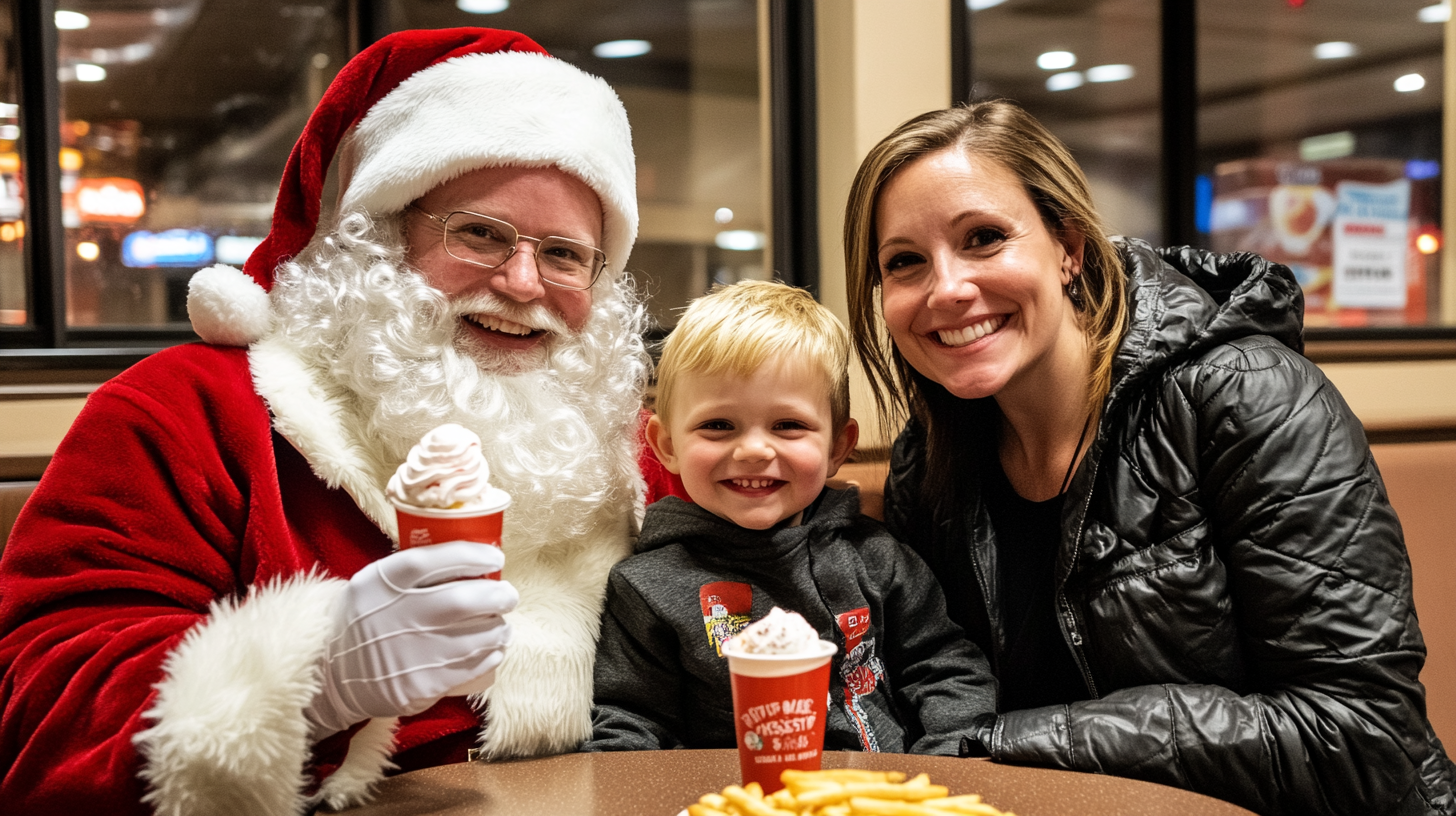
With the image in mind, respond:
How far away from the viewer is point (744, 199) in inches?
470

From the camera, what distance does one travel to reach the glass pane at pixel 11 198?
2885 mm

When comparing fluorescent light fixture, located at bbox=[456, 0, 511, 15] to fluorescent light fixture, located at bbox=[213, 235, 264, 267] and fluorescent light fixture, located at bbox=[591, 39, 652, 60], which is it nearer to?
fluorescent light fixture, located at bbox=[591, 39, 652, 60]

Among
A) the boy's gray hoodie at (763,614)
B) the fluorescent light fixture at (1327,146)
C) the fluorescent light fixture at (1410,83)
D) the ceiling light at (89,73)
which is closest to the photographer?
the boy's gray hoodie at (763,614)

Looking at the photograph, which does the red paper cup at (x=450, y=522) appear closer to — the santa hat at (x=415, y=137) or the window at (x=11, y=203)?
the santa hat at (x=415, y=137)

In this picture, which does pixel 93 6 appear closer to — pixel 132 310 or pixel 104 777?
pixel 132 310

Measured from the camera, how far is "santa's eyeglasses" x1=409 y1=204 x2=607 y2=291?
1974mm

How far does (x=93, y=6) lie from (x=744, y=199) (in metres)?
6.62

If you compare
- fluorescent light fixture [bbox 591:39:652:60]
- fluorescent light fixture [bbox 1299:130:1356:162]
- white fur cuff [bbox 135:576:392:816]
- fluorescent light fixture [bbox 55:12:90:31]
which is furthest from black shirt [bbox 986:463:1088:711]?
fluorescent light fixture [bbox 591:39:652:60]

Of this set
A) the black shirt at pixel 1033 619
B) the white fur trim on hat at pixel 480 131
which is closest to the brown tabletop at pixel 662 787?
the black shirt at pixel 1033 619

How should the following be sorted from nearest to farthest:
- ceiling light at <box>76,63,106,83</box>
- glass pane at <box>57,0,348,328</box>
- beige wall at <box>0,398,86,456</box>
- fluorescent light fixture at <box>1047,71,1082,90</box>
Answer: beige wall at <box>0,398,86,456</box> → glass pane at <box>57,0,348,328</box> → ceiling light at <box>76,63,106,83</box> → fluorescent light fixture at <box>1047,71,1082,90</box>

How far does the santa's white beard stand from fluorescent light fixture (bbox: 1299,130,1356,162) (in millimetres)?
7126

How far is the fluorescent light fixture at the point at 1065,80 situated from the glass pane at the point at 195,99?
6930 mm

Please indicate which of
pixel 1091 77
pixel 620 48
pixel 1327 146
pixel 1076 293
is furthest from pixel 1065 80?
pixel 1076 293

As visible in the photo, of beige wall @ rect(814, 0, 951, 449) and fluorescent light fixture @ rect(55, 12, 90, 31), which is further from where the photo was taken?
fluorescent light fixture @ rect(55, 12, 90, 31)
